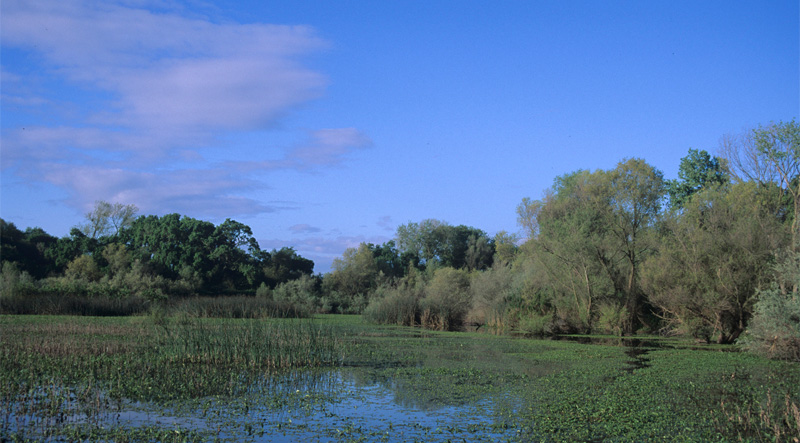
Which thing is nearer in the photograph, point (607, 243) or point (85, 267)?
point (607, 243)

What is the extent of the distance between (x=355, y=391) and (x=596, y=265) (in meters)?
20.7

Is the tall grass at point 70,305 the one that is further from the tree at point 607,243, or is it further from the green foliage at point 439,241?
the green foliage at point 439,241

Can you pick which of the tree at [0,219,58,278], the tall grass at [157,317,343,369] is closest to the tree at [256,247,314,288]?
the tree at [0,219,58,278]

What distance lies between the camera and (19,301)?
88.0ft

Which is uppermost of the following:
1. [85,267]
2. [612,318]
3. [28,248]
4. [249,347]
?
[28,248]

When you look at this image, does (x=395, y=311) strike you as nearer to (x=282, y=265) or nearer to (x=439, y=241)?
(x=282, y=265)

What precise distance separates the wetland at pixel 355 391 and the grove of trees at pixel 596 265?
174 inches

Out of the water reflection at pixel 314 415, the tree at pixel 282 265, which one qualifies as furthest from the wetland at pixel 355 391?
the tree at pixel 282 265

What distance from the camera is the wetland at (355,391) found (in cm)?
807

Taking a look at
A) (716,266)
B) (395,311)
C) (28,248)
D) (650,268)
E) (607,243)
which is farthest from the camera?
(28,248)

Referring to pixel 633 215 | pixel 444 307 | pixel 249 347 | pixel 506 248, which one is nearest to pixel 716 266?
pixel 633 215

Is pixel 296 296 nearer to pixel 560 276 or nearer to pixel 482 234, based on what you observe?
pixel 560 276

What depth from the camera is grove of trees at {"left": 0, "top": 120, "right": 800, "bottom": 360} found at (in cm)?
2152

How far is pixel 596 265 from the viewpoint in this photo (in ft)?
95.0
